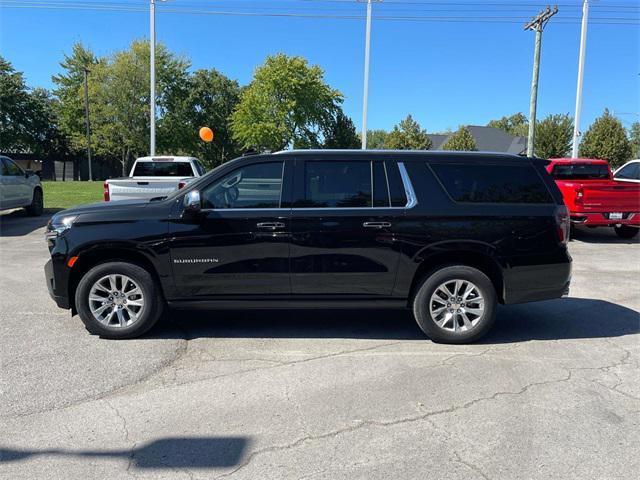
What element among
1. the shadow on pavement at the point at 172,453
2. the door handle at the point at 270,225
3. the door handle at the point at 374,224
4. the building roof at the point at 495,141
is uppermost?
the building roof at the point at 495,141

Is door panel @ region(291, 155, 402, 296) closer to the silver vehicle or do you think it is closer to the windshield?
the windshield

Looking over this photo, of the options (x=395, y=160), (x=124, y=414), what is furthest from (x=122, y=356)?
(x=395, y=160)

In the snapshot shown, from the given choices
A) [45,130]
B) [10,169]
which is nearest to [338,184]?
[10,169]

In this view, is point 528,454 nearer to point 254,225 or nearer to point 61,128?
point 254,225

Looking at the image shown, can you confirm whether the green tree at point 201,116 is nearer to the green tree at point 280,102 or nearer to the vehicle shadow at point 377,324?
the green tree at point 280,102

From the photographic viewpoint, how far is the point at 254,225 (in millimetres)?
5082

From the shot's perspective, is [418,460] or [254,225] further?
[254,225]

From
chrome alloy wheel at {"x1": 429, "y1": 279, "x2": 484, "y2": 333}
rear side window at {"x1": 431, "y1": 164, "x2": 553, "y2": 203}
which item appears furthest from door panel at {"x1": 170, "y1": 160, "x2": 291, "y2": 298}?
rear side window at {"x1": 431, "y1": 164, "x2": 553, "y2": 203}

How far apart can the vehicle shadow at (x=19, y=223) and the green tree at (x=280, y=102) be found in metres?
32.6

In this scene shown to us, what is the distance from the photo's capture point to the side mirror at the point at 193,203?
4.96 m

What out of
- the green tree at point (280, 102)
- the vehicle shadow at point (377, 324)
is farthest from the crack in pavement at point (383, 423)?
the green tree at point (280, 102)

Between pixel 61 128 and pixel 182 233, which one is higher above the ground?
pixel 61 128

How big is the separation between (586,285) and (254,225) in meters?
5.88

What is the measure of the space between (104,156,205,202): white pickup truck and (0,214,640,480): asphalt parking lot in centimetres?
491
